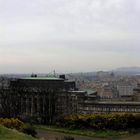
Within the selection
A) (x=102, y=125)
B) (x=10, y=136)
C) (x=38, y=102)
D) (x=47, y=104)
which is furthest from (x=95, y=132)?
(x=10, y=136)

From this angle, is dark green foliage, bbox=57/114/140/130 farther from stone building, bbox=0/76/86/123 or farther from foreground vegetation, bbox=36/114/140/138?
stone building, bbox=0/76/86/123

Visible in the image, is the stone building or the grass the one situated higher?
the stone building

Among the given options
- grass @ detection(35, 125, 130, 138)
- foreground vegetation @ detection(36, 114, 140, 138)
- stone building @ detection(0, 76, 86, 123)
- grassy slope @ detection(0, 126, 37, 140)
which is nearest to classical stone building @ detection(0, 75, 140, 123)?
stone building @ detection(0, 76, 86, 123)

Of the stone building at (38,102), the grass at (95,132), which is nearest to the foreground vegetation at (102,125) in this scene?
the grass at (95,132)

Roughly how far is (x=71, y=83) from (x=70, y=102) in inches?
406

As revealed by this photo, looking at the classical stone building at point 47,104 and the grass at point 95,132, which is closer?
the grass at point 95,132

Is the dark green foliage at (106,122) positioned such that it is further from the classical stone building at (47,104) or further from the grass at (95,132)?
the classical stone building at (47,104)

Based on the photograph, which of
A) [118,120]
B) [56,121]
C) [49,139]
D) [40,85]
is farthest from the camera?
[40,85]

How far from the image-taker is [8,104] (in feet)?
227

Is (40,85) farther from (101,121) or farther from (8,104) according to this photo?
(101,121)

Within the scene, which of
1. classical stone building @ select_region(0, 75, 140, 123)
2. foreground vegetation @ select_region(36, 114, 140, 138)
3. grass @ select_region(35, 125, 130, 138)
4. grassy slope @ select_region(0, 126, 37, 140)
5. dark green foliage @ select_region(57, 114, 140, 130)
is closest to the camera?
grassy slope @ select_region(0, 126, 37, 140)

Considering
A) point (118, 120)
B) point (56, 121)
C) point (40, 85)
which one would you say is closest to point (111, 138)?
point (118, 120)

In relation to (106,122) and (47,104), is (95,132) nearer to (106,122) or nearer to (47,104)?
(106,122)

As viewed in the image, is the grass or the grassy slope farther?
the grass
